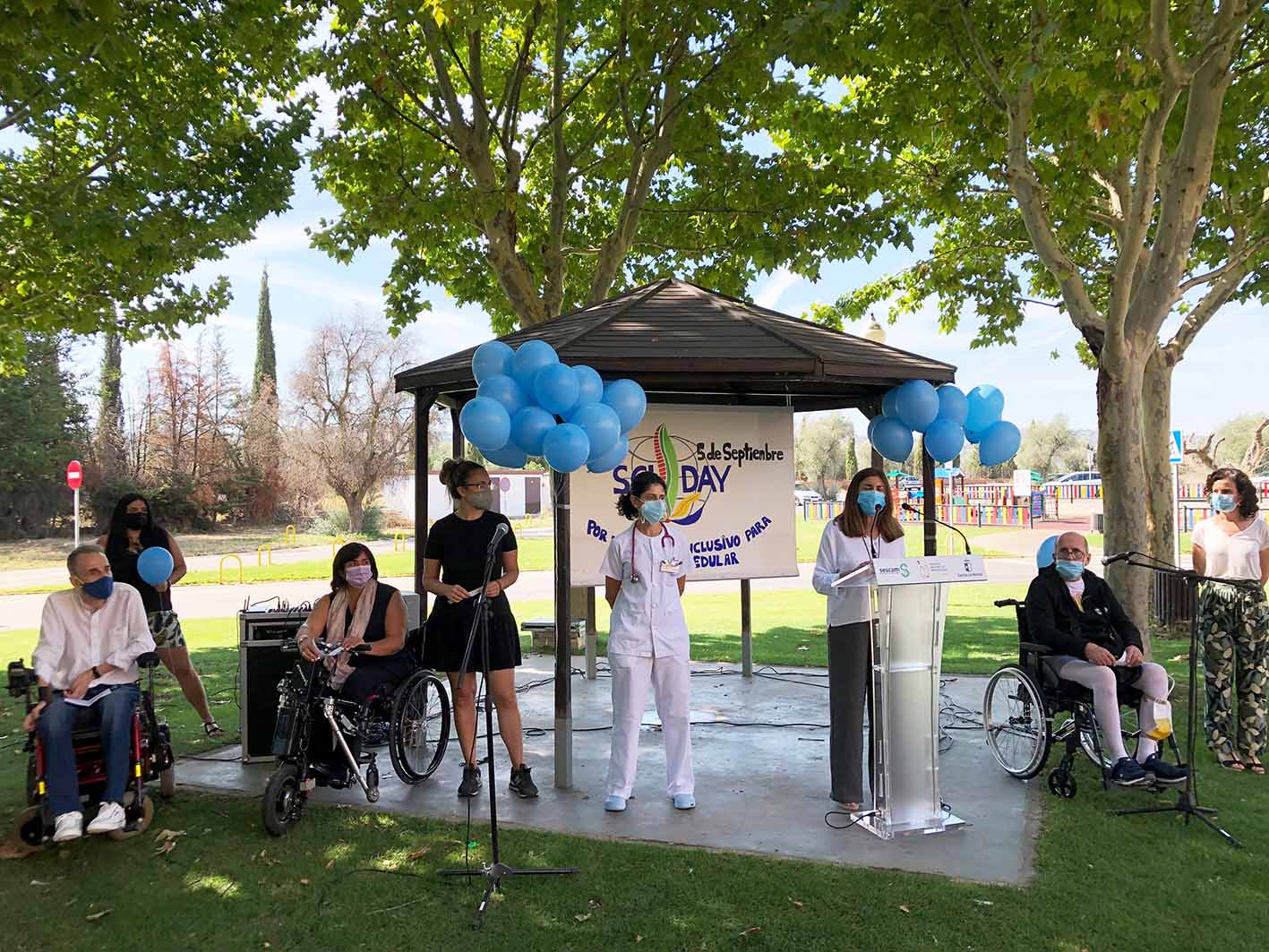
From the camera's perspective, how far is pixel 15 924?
3.78 m

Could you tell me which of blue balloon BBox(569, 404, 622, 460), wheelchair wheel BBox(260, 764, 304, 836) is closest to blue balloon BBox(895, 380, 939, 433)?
blue balloon BBox(569, 404, 622, 460)

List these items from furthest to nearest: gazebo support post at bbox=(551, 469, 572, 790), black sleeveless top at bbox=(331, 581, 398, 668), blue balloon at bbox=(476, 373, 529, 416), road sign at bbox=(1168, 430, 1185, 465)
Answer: road sign at bbox=(1168, 430, 1185, 465), gazebo support post at bbox=(551, 469, 572, 790), black sleeveless top at bbox=(331, 581, 398, 668), blue balloon at bbox=(476, 373, 529, 416)

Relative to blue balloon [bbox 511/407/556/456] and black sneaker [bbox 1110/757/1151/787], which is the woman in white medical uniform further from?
black sneaker [bbox 1110/757/1151/787]

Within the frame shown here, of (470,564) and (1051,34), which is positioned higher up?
(1051,34)

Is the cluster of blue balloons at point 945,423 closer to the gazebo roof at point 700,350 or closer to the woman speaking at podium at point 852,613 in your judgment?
the gazebo roof at point 700,350

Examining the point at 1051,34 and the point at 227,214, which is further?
the point at 227,214

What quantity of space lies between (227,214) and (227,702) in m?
4.77


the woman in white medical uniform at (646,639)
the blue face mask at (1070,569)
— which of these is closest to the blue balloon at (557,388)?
the woman in white medical uniform at (646,639)

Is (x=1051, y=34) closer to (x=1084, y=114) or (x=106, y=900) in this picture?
(x=1084, y=114)

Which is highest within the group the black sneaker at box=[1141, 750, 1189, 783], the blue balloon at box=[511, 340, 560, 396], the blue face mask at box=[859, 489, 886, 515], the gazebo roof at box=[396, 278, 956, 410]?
the gazebo roof at box=[396, 278, 956, 410]

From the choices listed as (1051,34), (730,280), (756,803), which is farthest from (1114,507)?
(730,280)

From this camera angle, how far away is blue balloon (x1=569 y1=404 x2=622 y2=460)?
469 cm

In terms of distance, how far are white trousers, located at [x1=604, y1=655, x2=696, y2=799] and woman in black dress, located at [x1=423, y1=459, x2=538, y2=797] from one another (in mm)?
581

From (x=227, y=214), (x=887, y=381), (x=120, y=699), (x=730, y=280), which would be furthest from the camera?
(x=730, y=280)
